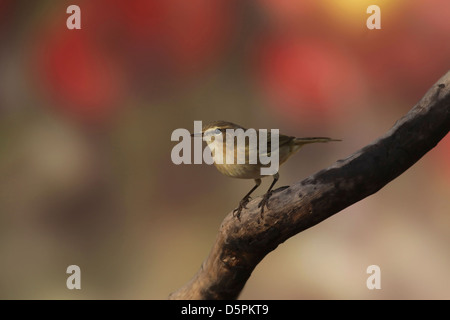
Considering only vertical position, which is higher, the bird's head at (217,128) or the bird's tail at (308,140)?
the bird's head at (217,128)

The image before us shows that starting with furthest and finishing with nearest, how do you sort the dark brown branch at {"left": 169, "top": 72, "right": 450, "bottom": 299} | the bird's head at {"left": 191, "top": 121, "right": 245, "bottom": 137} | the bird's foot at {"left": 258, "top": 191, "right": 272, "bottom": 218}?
the bird's head at {"left": 191, "top": 121, "right": 245, "bottom": 137} → the bird's foot at {"left": 258, "top": 191, "right": 272, "bottom": 218} → the dark brown branch at {"left": 169, "top": 72, "right": 450, "bottom": 299}

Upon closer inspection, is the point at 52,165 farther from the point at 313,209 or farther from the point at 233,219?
the point at 313,209

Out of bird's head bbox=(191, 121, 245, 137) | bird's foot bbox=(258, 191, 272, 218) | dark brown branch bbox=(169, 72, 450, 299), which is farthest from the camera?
bird's head bbox=(191, 121, 245, 137)

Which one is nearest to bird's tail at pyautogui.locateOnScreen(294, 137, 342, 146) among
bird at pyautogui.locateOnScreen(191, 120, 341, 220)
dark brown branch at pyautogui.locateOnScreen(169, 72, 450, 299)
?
bird at pyautogui.locateOnScreen(191, 120, 341, 220)

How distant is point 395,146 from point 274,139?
0.32 metres

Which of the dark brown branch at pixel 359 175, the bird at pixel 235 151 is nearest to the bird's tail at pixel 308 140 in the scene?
Result: the bird at pixel 235 151

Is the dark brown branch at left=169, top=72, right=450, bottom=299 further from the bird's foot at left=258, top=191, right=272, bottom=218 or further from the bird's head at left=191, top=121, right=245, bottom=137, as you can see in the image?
the bird's head at left=191, top=121, right=245, bottom=137

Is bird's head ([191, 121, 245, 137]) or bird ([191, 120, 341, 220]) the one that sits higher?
bird's head ([191, 121, 245, 137])

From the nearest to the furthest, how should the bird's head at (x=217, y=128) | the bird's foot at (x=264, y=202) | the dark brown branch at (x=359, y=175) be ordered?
the dark brown branch at (x=359, y=175) < the bird's foot at (x=264, y=202) < the bird's head at (x=217, y=128)

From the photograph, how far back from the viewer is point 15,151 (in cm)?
244

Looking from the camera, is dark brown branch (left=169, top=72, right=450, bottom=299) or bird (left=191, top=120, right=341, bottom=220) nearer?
dark brown branch (left=169, top=72, right=450, bottom=299)

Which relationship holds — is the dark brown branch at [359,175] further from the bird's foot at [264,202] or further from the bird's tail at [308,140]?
the bird's tail at [308,140]

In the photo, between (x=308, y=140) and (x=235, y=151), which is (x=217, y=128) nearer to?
(x=235, y=151)
